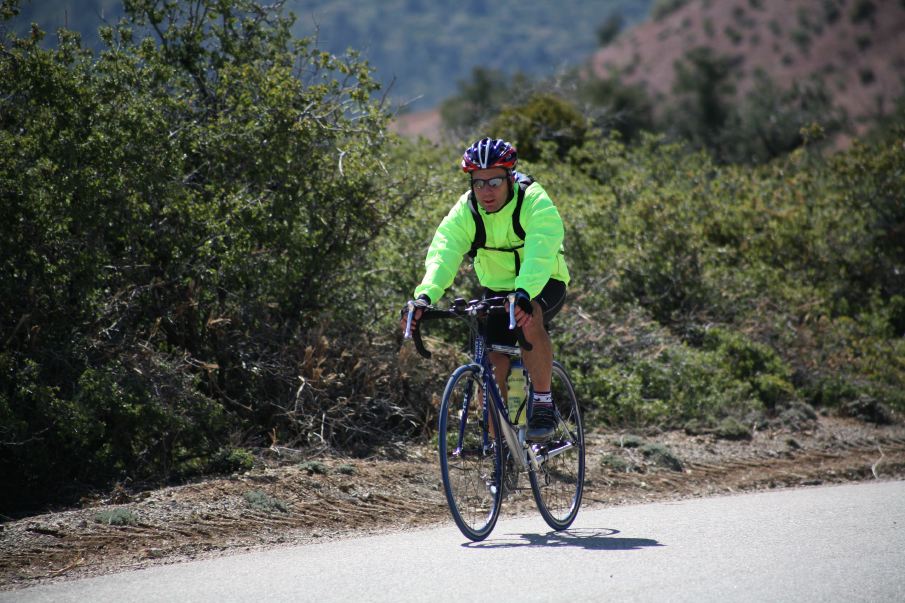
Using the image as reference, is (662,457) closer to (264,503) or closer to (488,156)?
(264,503)

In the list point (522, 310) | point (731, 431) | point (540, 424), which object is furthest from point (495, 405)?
point (731, 431)

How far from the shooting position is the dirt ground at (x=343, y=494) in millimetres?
6020

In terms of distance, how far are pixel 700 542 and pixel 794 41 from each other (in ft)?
244

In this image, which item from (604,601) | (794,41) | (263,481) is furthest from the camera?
(794,41)

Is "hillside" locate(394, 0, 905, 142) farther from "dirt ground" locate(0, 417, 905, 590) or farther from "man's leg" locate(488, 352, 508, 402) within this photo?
"man's leg" locate(488, 352, 508, 402)

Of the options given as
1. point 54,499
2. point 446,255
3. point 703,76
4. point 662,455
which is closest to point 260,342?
point 54,499

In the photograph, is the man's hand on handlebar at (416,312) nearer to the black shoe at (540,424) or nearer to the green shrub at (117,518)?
the black shoe at (540,424)

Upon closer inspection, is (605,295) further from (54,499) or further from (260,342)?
(54,499)

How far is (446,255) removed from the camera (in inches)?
248

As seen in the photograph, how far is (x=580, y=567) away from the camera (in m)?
5.38

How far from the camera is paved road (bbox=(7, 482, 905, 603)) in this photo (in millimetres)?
4926

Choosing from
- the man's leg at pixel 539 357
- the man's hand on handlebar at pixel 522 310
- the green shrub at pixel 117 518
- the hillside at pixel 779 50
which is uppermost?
the hillside at pixel 779 50

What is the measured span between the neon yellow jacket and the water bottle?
527 millimetres

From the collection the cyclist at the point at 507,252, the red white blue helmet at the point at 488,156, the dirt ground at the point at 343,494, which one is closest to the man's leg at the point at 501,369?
the cyclist at the point at 507,252
